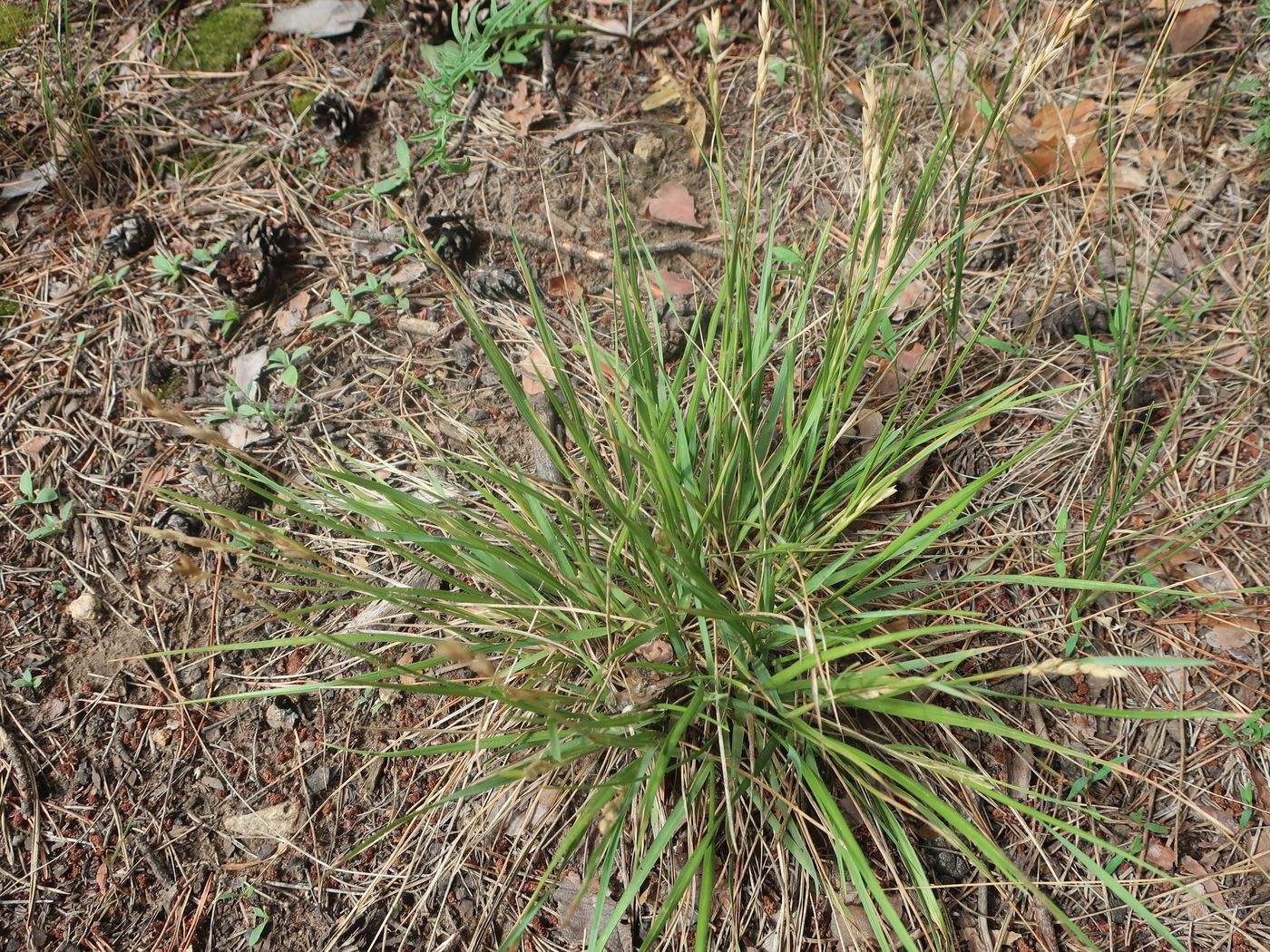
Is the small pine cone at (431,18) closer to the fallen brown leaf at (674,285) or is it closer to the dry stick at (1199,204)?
the fallen brown leaf at (674,285)

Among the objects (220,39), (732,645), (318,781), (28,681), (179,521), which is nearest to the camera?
(732,645)

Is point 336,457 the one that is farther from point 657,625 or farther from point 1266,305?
point 1266,305

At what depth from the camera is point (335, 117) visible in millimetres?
2184

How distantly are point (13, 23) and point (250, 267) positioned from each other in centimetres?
123

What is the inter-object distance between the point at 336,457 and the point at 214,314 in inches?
21.7

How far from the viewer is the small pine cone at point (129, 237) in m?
2.08

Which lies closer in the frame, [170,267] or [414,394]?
[414,394]

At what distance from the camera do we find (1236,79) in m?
1.99

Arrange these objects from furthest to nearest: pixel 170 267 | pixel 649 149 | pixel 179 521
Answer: pixel 649 149
pixel 170 267
pixel 179 521

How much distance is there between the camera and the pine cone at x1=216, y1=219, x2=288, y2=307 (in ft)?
6.46

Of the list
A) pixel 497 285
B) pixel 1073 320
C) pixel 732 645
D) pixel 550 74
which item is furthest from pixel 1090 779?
pixel 550 74

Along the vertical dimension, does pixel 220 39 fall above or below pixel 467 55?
above

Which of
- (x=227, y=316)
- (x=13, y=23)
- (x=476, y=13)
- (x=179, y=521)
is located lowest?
(x=179, y=521)

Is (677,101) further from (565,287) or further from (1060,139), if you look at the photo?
(1060,139)
